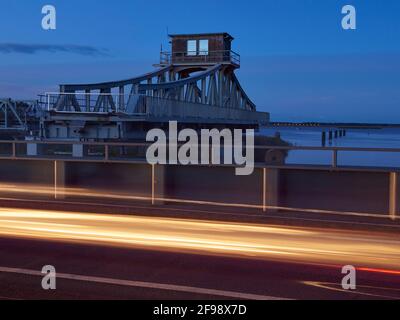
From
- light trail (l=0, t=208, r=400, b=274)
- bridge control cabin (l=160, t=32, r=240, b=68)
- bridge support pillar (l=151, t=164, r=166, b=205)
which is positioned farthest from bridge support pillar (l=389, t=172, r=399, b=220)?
bridge control cabin (l=160, t=32, r=240, b=68)

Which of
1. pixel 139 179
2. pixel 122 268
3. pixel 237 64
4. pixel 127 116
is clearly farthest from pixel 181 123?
pixel 122 268

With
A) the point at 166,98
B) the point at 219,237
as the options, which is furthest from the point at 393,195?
the point at 166,98

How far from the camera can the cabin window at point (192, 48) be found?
70.7 meters

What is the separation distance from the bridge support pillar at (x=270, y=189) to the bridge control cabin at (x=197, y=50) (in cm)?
6013

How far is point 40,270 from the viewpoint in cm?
679

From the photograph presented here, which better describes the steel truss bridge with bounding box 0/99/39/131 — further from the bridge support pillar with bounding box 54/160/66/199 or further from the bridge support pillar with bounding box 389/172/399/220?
the bridge support pillar with bounding box 389/172/399/220

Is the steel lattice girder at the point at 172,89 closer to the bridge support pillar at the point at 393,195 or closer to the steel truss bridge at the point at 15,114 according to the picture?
the steel truss bridge at the point at 15,114

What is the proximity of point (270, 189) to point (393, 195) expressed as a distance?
8.43 feet

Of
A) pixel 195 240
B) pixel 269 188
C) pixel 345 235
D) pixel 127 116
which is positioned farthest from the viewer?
pixel 127 116

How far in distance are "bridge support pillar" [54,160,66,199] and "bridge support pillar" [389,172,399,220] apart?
305 inches

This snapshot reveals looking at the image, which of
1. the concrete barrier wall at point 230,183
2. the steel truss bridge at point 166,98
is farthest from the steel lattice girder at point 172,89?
the concrete barrier wall at point 230,183

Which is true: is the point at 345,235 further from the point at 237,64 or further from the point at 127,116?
the point at 237,64

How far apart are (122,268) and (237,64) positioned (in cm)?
6987
